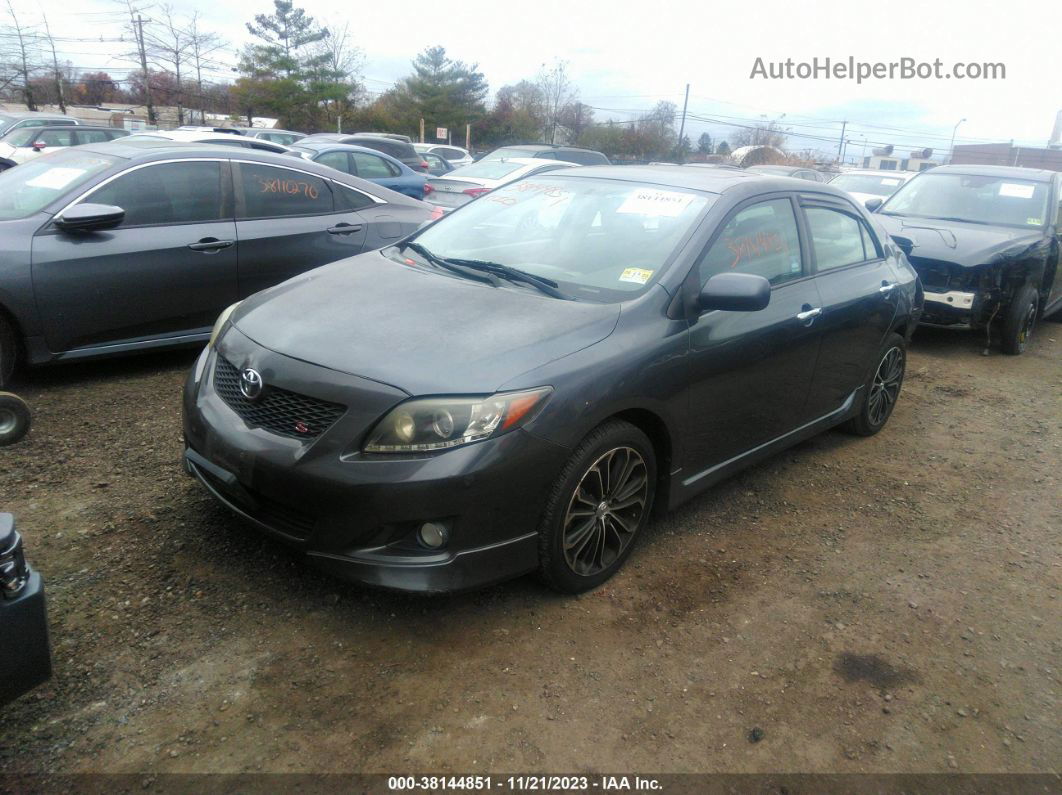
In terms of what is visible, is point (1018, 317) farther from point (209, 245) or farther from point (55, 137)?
point (55, 137)

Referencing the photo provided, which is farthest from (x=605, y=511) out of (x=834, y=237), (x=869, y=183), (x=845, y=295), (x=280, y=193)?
(x=869, y=183)

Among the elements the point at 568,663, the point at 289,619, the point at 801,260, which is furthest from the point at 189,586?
the point at 801,260

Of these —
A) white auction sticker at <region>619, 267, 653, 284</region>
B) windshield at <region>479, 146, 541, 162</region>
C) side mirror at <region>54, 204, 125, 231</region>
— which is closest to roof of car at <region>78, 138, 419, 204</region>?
side mirror at <region>54, 204, 125, 231</region>

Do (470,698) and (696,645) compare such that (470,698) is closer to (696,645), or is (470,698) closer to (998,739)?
(696,645)

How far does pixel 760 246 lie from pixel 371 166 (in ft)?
34.0

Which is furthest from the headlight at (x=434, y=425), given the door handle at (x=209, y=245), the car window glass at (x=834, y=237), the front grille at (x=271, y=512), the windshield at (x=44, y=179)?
the windshield at (x=44, y=179)

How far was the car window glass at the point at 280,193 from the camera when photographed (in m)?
5.62

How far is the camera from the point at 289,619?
2.89m

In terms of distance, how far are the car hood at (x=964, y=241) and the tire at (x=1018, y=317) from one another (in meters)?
0.40

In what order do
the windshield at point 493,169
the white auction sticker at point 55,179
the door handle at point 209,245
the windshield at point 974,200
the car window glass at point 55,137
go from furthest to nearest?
the car window glass at point 55,137
the windshield at point 493,169
the windshield at point 974,200
the door handle at point 209,245
the white auction sticker at point 55,179

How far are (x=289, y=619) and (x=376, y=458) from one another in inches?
30.4

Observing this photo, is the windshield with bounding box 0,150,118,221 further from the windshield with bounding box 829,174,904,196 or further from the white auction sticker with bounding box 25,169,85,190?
the windshield with bounding box 829,174,904,196

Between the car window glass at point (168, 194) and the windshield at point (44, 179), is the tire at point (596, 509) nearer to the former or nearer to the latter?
the car window glass at point (168, 194)

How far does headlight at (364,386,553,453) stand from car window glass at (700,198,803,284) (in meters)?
1.33
